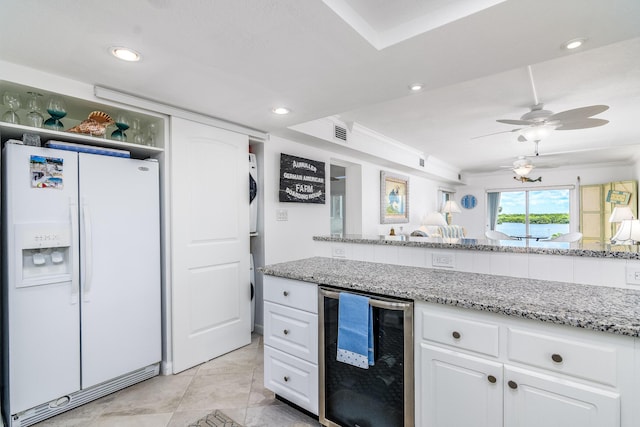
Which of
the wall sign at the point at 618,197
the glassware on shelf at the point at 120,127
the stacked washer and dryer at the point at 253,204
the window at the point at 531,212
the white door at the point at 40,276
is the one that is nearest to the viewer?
the white door at the point at 40,276

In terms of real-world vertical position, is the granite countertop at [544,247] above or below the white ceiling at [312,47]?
below

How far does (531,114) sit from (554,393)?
267 centimetres

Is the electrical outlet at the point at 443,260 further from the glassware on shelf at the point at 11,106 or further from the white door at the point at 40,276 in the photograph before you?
the glassware on shelf at the point at 11,106

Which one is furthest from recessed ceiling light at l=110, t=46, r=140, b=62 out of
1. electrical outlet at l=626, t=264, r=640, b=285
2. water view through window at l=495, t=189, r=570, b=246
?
water view through window at l=495, t=189, r=570, b=246

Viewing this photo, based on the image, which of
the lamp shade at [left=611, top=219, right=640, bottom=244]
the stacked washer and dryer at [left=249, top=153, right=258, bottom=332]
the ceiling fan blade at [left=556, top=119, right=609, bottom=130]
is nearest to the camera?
the ceiling fan blade at [left=556, top=119, right=609, bottom=130]

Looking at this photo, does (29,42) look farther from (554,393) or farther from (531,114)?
(531,114)

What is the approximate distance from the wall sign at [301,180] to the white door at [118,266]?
1.28 metres

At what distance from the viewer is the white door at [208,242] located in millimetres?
2498

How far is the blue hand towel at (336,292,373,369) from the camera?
152cm

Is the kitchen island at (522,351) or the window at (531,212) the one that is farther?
the window at (531,212)

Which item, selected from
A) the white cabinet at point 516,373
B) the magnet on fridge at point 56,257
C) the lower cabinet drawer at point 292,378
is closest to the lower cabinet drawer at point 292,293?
the lower cabinet drawer at point 292,378

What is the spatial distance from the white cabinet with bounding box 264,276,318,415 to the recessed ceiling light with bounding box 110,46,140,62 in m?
1.48

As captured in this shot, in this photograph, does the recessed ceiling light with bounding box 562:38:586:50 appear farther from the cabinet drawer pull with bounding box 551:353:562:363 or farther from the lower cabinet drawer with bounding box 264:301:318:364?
the lower cabinet drawer with bounding box 264:301:318:364

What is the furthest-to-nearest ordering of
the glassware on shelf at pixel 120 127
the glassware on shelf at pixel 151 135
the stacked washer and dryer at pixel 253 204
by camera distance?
1. the stacked washer and dryer at pixel 253 204
2. the glassware on shelf at pixel 151 135
3. the glassware on shelf at pixel 120 127
